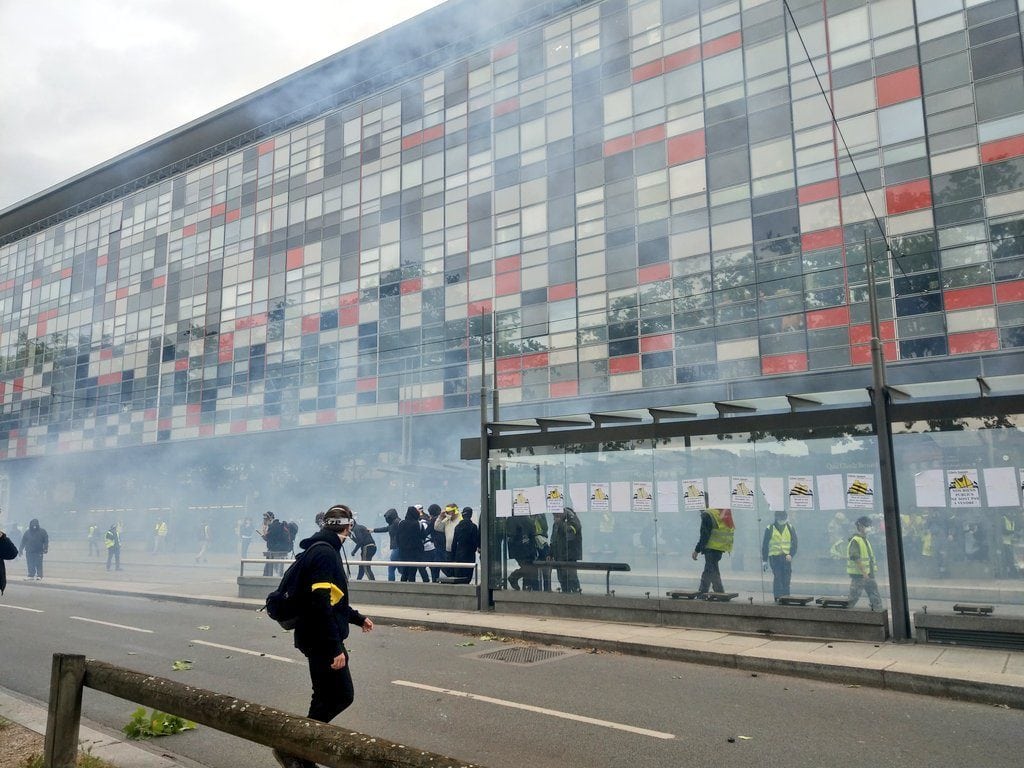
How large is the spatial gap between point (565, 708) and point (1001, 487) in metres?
5.70

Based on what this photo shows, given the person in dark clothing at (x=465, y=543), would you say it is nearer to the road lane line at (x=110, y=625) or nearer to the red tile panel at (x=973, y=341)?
the road lane line at (x=110, y=625)

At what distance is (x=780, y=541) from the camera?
34.3 feet

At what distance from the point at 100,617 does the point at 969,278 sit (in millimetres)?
22183

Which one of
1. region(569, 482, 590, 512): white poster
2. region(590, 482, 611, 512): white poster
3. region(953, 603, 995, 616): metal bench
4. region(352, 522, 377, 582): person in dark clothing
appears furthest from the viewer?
region(352, 522, 377, 582): person in dark clothing

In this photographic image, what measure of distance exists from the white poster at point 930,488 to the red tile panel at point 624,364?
59.4ft

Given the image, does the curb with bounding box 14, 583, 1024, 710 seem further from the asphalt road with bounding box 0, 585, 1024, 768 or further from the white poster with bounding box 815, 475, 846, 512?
the white poster with bounding box 815, 475, 846, 512

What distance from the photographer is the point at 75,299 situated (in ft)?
162

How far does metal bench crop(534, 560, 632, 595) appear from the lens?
11.7 m

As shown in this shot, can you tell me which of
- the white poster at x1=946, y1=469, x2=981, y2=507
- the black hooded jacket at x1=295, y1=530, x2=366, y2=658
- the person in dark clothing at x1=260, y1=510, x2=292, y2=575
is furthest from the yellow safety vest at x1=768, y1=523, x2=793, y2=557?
the person in dark clothing at x1=260, y1=510, x2=292, y2=575

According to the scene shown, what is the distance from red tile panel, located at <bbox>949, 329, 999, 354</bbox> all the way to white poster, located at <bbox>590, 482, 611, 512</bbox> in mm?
15175

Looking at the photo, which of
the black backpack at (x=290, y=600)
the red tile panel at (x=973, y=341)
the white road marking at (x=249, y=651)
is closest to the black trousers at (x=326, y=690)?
the black backpack at (x=290, y=600)

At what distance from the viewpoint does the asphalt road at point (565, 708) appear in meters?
5.37

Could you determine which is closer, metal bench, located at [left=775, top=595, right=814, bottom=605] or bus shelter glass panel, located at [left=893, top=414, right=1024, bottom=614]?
bus shelter glass panel, located at [left=893, top=414, right=1024, bottom=614]

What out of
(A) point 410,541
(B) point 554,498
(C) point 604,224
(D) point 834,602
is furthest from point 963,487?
(C) point 604,224
